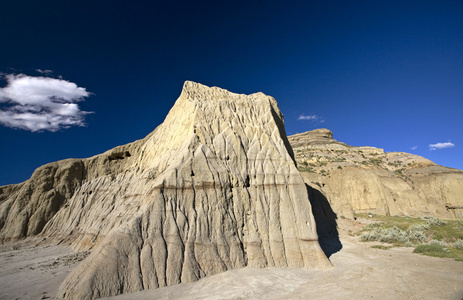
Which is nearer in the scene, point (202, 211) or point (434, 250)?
point (202, 211)

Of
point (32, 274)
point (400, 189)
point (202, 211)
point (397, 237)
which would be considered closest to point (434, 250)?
point (397, 237)

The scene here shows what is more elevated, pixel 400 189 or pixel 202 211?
pixel 400 189

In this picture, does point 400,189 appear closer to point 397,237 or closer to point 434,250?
point 397,237

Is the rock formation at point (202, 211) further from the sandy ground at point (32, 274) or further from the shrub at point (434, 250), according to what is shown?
the shrub at point (434, 250)

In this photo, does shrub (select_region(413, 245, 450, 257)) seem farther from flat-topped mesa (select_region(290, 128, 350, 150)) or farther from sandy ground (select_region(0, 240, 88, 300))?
flat-topped mesa (select_region(290, 128, 350, 150))

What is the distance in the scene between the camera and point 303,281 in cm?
1098

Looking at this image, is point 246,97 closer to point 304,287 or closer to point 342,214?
point 304,287

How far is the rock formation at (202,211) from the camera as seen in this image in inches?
392

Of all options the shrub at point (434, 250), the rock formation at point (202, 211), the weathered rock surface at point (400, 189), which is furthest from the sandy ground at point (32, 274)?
the weathered rock surface at point (400, 189)

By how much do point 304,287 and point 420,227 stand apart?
19580 mm

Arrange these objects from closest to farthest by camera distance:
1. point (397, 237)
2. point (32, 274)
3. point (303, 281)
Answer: point (303, 281) → point (32, 274) → point (397, 237)

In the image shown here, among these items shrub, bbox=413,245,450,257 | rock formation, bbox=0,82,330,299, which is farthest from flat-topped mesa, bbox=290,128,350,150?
rock formation, bbox=0,82,330,299

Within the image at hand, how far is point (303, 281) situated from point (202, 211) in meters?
5.96

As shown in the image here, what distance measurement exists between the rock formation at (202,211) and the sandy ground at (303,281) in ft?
2.59
